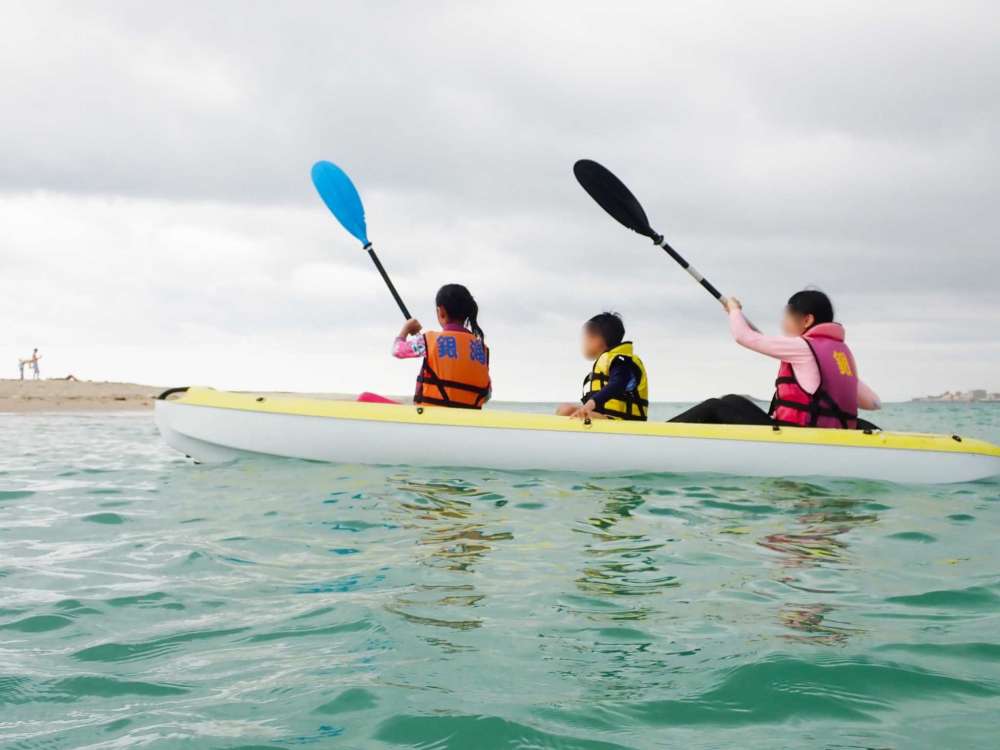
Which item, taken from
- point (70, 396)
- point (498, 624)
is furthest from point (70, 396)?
point (498, 624)

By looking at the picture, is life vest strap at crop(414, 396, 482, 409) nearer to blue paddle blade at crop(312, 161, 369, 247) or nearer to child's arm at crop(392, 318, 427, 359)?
child's arm at crop(392, 318, 427, 359)

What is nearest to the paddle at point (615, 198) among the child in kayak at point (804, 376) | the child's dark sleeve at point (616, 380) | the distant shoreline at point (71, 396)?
the child in kayak at point (804, 376)

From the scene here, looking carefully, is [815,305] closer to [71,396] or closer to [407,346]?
[407,346]

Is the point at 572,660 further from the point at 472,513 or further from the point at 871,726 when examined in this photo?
the point at 472,513

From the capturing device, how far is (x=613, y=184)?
783 cm

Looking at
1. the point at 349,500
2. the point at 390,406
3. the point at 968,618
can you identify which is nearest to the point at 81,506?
the point at 349,500

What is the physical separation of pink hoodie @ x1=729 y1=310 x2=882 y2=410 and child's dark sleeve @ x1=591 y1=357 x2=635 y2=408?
2.64 ft

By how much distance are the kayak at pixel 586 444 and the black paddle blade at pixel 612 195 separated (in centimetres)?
227

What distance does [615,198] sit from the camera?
7.86m

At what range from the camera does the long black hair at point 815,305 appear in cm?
584

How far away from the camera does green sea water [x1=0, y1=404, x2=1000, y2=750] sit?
1.90 metres

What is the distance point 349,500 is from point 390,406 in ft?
5.74

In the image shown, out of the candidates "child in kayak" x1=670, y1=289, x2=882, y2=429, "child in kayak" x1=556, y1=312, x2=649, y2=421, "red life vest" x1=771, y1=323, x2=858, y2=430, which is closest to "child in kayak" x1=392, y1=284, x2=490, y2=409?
"child in kayak" x1=556, y1=312, x2=649, y2=421

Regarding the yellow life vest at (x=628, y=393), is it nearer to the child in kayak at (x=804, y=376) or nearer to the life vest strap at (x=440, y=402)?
the child in kayak at (x=804, y=376)
